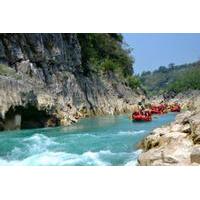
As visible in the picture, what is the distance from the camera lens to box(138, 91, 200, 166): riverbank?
5.28 m

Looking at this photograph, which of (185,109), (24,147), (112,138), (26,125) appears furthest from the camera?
(26,125)

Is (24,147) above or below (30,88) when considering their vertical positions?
below

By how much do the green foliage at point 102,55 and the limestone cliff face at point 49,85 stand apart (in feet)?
1.09

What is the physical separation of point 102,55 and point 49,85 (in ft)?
16.7

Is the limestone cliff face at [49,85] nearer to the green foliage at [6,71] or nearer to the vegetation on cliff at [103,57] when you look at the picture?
the green foliage at [6,71]

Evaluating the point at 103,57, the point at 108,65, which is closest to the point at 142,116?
the point at 108,65

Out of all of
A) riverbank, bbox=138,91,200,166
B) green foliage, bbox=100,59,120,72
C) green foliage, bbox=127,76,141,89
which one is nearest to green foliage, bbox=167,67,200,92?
riverbank, bbox=138,91,200,166

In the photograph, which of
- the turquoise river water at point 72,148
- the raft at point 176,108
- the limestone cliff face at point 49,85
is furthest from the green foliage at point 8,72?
the raft at point 176,108

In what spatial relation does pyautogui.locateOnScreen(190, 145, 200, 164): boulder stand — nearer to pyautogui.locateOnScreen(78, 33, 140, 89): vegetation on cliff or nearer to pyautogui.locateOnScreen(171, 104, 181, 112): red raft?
pyautogui.locateOnScreen(171, 104, 181, 112): red raft

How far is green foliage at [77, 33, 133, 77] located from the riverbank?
8.92 meters
